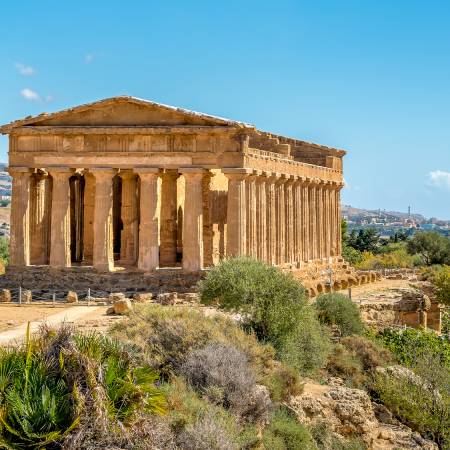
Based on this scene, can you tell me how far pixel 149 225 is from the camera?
36500 millimetres

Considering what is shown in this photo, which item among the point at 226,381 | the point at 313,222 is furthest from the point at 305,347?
the point at 313,222

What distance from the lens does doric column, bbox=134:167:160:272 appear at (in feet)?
119

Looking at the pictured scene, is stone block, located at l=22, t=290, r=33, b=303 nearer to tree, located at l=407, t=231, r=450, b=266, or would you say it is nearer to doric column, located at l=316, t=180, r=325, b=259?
doric column, located at l=316, t=180, r=325, b=259

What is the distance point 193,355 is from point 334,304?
13973 mm

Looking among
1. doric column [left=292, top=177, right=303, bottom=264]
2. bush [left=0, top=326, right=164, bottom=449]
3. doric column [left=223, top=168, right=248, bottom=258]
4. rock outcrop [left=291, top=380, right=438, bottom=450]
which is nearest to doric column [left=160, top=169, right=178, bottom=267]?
doric column [left=223, top=168, right=248, bottom=258]

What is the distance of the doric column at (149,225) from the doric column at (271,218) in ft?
22.3

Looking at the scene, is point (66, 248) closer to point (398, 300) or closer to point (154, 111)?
point (154, 111)

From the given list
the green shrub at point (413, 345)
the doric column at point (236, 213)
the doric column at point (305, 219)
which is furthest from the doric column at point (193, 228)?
the doric column at point (305, 219)

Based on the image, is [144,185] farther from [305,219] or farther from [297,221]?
[305,219]

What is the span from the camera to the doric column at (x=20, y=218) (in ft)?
123

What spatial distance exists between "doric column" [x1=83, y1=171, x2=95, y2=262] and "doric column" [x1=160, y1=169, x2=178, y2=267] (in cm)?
393

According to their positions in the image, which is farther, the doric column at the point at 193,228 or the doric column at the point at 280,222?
the doric column at the point at 280,222

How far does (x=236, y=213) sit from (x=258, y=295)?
11055mm

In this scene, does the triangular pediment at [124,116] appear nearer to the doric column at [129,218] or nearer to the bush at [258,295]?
the doric column at [129,218]
